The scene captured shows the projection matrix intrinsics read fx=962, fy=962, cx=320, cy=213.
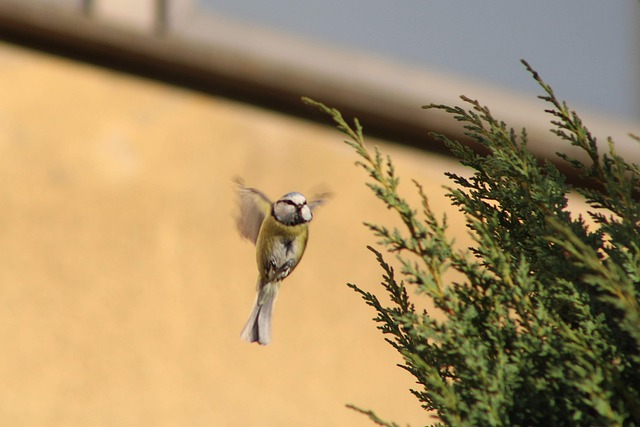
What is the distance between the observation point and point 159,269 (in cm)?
549

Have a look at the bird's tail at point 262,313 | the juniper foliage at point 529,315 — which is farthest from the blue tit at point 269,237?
the juniper foliage at point 529,315

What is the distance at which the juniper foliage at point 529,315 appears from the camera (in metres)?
2.04

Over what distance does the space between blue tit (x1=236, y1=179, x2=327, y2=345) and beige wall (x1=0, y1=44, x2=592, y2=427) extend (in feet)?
9.81


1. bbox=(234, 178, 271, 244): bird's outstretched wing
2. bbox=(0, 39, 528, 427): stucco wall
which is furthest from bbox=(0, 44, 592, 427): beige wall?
bbox=(234, 178, 271, 244): bird's outstretched wing

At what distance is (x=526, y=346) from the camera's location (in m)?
2.13

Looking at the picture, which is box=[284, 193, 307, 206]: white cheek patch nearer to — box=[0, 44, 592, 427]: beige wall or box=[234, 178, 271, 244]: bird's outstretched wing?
box=[234, 178, 271, 244]: bird's outstretched wing

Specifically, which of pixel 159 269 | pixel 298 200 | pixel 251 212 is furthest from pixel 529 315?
pixel 159 269

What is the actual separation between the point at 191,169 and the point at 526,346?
3865 mm

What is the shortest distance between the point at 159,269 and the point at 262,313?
10.5ft

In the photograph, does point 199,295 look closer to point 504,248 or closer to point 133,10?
point 133,10

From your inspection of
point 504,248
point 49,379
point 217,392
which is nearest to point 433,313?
point 217,392

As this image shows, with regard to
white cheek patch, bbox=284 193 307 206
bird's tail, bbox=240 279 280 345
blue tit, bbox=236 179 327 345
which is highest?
white cheek patch, bbox=284 193 307 206

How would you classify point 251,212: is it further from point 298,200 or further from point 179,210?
point 179,210

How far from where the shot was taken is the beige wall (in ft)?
16.9
